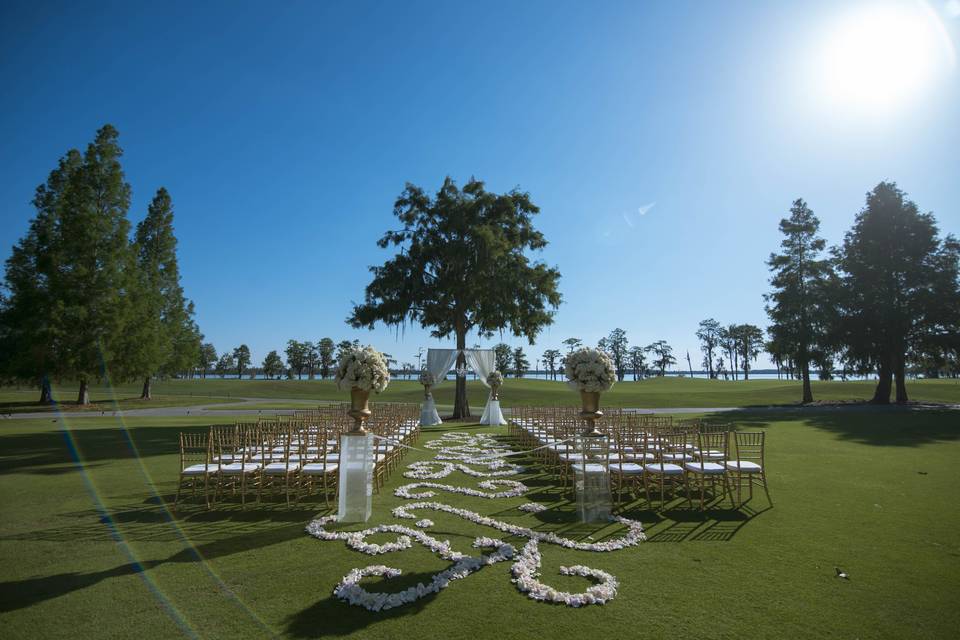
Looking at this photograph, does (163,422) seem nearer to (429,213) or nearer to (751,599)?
(429,213)

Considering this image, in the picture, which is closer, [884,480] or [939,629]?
[939,629]

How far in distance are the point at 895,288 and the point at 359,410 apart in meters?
38.5

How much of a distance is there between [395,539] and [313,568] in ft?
3.86

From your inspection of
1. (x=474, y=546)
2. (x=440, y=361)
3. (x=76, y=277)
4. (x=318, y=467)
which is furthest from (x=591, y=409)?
(x=76, y=277)

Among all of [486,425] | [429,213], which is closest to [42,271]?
[429,213]

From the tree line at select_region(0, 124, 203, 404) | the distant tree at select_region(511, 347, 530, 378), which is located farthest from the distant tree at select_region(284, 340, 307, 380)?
the tree line at select_region(0, 124, 203, 404)

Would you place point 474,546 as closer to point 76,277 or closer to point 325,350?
point 76,277

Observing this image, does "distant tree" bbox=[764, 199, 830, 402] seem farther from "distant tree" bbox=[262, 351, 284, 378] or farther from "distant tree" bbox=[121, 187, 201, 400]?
"distant tree" bbox=[262, 351, 284, 378]

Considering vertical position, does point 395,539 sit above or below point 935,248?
below

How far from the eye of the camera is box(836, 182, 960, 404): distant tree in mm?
30188

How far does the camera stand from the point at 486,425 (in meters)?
21.4

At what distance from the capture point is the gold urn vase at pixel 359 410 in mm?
7121

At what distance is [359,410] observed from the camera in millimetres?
7234

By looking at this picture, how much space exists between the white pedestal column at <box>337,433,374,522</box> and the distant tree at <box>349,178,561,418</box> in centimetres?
1685
